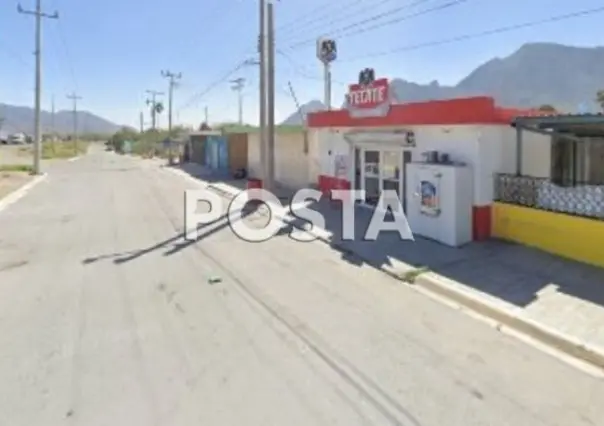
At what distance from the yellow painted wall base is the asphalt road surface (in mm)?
3155

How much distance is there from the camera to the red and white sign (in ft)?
41.3

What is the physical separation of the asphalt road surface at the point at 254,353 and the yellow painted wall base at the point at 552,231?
10.4 ft

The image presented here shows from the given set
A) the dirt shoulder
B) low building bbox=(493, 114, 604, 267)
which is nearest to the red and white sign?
low building bbox=(493, 114, 604, 267)

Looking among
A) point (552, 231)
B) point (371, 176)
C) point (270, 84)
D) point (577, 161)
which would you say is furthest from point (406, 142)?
point (270, 84)

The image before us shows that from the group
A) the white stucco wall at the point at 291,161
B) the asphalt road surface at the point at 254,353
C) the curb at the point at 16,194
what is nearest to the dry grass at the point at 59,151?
the curb at the point at 16,194

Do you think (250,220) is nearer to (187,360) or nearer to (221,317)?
(221,317)

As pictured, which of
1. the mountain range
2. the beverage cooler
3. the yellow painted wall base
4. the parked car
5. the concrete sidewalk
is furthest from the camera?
the mountain range

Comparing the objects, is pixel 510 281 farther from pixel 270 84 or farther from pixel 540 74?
pixel 540 74

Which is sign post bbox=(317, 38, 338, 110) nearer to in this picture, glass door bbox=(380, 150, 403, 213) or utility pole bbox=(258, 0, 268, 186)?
utility pole bbox=(258, 0, 268, 186)

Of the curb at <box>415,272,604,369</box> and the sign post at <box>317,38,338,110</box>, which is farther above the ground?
the sign post at <box>317,38,338,110</box>

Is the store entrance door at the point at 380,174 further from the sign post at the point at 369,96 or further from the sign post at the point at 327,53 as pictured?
the sign post at the point at 327,53

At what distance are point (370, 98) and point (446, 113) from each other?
296cm

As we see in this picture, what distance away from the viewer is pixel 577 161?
11461 mm

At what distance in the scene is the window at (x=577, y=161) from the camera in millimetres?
11266
